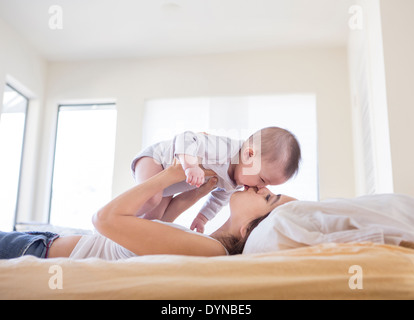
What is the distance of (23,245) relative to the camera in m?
1.16

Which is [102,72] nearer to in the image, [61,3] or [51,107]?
[51,107]

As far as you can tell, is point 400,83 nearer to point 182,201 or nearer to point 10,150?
point 182,201

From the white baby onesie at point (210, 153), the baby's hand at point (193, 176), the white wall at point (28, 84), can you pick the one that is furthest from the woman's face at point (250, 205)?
the white wall at point (28, 84)

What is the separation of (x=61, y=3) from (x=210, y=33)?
4.14 feet

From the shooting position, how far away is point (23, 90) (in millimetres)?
4059

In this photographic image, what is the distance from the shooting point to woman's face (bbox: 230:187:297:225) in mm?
1281

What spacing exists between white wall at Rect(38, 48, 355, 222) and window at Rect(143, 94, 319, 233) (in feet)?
0.24

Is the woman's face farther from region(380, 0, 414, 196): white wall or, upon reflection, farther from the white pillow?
region(380, 0, 414, 196): white wall

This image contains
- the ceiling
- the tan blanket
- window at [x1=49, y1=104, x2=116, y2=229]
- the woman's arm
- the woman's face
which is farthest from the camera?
window at [x1=49, y1=104, x2=116, y2=229]

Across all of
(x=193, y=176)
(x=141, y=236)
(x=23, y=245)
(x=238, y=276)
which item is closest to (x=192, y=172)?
(x=193, y=176)

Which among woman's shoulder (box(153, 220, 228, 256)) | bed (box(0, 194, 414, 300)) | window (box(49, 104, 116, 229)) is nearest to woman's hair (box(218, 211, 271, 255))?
woman's shoulder (box(153, 220, 228, 256))

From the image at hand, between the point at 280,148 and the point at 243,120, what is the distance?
7.86ft

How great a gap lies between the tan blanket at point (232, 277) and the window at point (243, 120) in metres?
2.83

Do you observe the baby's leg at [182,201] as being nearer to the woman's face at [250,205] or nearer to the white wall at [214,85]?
the woman's face at [250,205]
